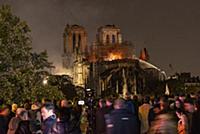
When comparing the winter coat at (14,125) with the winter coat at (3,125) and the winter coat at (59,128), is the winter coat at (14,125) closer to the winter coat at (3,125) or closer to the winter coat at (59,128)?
the winter coat at (59,128)

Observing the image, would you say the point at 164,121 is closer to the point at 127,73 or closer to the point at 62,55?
the point at 127,73

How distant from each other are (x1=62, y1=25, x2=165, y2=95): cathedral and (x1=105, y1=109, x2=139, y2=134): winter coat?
98.1m

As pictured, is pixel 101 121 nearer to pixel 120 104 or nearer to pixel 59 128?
pixel 120 104

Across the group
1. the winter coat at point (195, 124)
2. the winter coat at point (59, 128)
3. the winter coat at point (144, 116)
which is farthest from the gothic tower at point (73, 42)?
the winter coat at point (59, 128)

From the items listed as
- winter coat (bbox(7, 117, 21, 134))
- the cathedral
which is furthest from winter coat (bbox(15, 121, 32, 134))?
the cathedral

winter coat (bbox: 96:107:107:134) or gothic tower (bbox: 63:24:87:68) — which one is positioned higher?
gothic tower (bbox: 63:24:87:68)

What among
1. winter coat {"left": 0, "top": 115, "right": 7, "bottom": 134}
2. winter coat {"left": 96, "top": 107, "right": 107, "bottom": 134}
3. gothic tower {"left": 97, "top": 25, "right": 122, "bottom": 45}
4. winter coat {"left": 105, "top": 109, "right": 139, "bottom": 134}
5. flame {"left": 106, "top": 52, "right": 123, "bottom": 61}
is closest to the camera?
winter coat {"left": 105, "top": 109, "right": 139, "bottom": 134}

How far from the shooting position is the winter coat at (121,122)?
1076 cm

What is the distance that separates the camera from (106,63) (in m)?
134

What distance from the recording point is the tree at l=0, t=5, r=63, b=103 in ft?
91.5

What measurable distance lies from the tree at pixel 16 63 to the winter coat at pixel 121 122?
17.0 metres

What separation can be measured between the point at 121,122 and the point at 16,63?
61.9ft

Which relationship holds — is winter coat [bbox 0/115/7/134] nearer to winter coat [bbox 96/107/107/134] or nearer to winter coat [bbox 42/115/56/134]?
winter coat [bbox 42/115/56/134]

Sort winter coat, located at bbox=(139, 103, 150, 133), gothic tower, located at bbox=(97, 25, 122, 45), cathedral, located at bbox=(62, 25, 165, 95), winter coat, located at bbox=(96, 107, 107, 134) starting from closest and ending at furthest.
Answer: winter coat, located at bbox=(96, 107, 107, 134), winter coat, located at bbox=(139, 103, 150, 133), cathedral, located at bbox=(62, 25, 165, 95), gothic tower, located at bbox=(97, 25, 122, 45)
